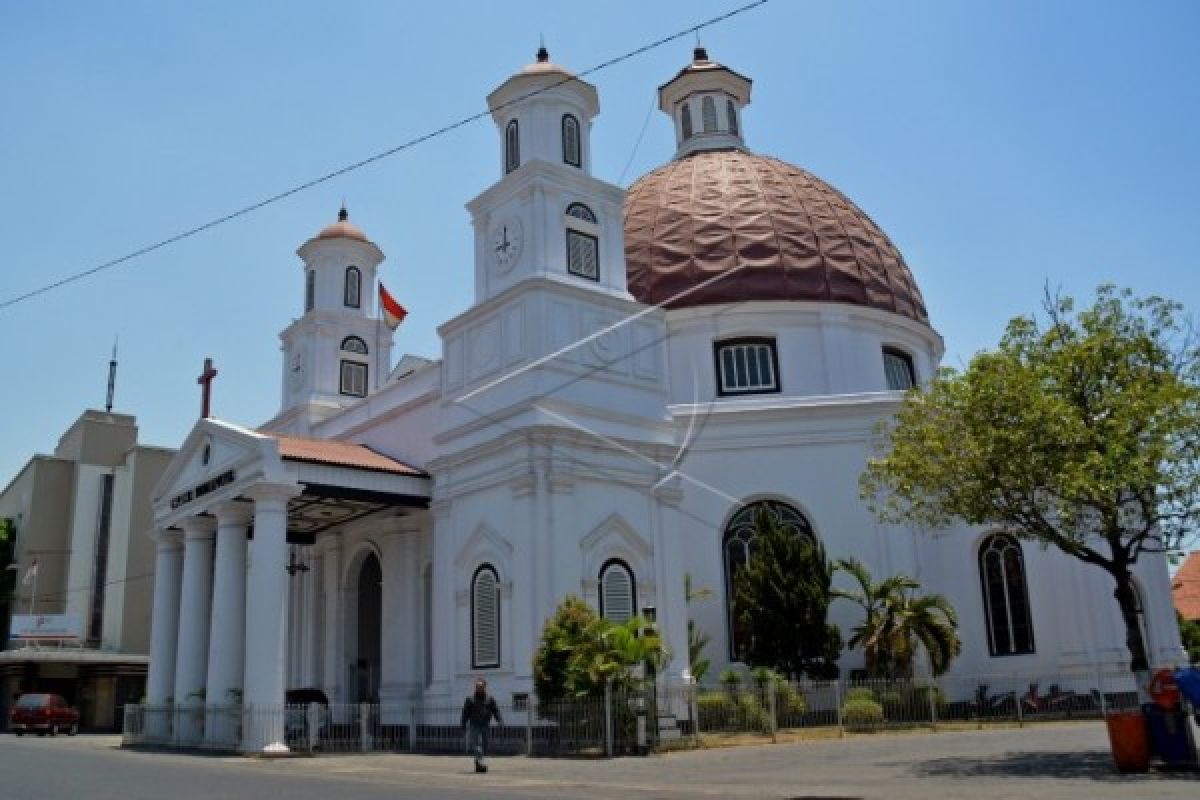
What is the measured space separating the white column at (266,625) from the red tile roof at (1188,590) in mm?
48055

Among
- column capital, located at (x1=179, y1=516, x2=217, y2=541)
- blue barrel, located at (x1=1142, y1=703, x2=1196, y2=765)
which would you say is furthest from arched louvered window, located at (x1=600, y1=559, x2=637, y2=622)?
blue barrel, located at (x1=1142, y1=703, x2=1196, y2=765)

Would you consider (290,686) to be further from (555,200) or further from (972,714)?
(972,714)

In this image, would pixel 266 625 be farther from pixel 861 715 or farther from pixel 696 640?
pixel 861 715

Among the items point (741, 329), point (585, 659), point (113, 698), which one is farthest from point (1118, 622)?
point (113, 698)

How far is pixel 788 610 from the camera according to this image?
83.0 feet

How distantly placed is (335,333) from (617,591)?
15.9m

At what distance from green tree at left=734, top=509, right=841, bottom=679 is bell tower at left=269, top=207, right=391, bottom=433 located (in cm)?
1542

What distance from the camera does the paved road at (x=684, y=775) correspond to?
1190 centimetres

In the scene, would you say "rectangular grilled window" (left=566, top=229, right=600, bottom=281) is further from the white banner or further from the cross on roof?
the white banner

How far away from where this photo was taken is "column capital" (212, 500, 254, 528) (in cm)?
2502

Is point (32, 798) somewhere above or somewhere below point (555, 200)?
below

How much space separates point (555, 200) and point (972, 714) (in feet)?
51.6

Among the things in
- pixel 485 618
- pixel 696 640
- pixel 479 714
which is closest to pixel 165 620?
pixel 485 618

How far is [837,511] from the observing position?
28.4 m
